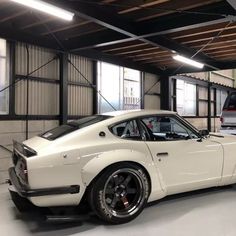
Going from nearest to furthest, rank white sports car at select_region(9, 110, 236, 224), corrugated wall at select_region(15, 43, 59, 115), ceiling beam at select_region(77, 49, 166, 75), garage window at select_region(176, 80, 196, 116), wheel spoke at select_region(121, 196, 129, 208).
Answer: white sports car at select_region(9, 110, 236, 224) → wheel spoke at select_region(121, 196, 129, 208) → corrugated wall at select_region(15, 43, 59, 115) → ceiling beam at select_region(77, 49, 166, 75) → garage window at select_region(176, 80, 196, 116)

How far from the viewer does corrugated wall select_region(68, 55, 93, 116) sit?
7902mm

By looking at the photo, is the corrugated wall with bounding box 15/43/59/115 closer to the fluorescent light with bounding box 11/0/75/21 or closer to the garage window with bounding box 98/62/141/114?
the garage window with bounding box 98/62/141/114

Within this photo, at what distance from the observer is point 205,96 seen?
15023 millimetres

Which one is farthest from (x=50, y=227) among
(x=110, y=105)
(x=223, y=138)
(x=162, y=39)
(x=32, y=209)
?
(x=110, y=105)

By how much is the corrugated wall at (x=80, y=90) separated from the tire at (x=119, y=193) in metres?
4.41

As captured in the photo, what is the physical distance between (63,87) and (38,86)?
0.58 m

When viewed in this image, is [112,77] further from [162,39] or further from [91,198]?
[91,198]

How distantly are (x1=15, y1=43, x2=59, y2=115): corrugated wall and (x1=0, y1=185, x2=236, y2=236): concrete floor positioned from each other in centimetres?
285

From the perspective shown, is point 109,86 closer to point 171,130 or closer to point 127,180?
point 171,130

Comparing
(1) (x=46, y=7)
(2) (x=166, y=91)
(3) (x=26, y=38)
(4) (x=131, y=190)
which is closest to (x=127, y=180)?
(4) (x=131, y=190)

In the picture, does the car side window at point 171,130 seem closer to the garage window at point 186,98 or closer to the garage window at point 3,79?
the garage window at point 3,79

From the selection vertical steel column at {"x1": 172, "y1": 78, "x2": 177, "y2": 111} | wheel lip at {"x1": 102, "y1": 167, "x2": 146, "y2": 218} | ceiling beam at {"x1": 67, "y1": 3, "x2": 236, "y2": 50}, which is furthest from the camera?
vertical steel column at {"x1": 172, "y1": 78, "x2": 177, "y2": 111}

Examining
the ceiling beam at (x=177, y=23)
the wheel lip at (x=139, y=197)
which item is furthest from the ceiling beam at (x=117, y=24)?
the wheel lip at (x=139, y=197)

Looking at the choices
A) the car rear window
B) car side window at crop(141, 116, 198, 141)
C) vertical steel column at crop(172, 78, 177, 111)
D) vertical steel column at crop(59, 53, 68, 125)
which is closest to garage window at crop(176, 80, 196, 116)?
vertical steel column at crop(172, 78, 177, 111)
